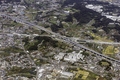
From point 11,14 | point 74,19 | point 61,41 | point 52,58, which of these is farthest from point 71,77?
point 11,14

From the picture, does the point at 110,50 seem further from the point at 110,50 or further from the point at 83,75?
the point at 83,75

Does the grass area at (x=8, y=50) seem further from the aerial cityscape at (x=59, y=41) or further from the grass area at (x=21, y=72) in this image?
the grass area at (x=21, y=72)

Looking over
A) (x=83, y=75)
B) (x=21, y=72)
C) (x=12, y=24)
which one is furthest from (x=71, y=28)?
(x=21, y=72)

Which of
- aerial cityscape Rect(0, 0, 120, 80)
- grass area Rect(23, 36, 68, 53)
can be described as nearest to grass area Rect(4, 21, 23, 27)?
aerial cityscape Rect(0, 0, 120, 80)

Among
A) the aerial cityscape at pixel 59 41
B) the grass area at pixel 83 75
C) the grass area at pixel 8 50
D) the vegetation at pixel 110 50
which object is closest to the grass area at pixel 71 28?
the aerial cityscape at pixel 59 41

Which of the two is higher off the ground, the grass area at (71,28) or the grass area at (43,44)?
the grass area at (43,44)

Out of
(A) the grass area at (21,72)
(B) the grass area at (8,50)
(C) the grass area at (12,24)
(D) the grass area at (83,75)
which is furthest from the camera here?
(C) the grass area at (12,24)

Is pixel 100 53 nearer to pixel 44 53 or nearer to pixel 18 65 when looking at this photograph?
pixel 44 53

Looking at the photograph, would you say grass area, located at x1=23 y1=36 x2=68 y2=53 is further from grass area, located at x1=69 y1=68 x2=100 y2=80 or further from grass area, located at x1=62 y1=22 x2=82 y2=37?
grass area, located at x1=69 y1=68 x2=100 y2=80
